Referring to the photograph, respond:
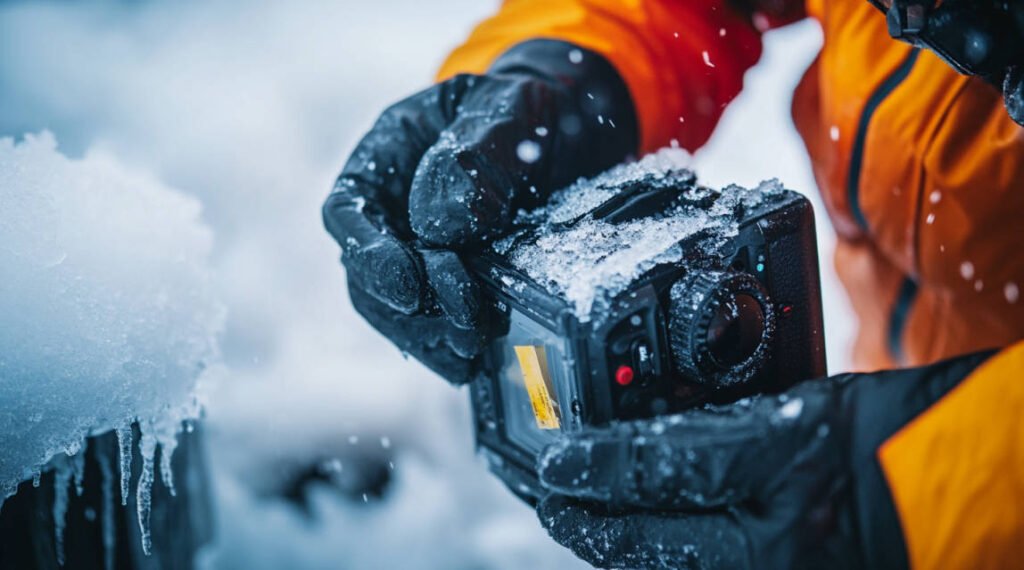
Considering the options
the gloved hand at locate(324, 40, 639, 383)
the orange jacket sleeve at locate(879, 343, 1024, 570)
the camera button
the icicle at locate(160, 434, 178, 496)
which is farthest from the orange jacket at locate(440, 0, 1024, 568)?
the icicle at locate(160, 434, 178, 496)

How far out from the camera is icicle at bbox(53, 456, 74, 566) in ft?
2.79

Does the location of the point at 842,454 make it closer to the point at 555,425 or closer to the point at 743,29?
the point at 555,425

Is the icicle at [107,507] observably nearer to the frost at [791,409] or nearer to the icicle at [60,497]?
the icicle at [60,497]

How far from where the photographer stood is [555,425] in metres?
0.81

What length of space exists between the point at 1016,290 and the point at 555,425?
66 cm

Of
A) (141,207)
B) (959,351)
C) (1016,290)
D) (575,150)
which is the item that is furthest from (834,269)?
(141,207)

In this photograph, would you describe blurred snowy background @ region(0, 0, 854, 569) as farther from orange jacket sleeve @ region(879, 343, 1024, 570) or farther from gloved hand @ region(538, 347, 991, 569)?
orange jacket sleeve @ region(879, 343, 1024, 570)

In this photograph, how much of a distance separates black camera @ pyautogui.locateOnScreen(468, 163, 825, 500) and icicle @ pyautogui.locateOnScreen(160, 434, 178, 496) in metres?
0.44

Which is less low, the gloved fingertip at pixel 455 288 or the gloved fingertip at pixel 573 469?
the gloved fingertip at pixel 455 288

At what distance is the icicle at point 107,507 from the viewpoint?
2.88 feet

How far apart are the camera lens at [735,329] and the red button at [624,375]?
0.26ft

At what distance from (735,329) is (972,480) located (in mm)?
228

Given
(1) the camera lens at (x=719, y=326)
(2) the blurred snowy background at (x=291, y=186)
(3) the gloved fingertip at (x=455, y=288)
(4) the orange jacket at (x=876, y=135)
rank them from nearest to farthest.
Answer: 1. (1) the camera lens at (x=719, y=326)
2. (3) the gloved fingertip at (x=455, y=288)
3. (4) the orange jacket at (x=876, y=135)
4. (2) the blurred snowy background at (x=291, y=186)

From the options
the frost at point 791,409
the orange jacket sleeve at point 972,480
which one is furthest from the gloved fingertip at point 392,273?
the orange jacket sleeve at point 972,480
